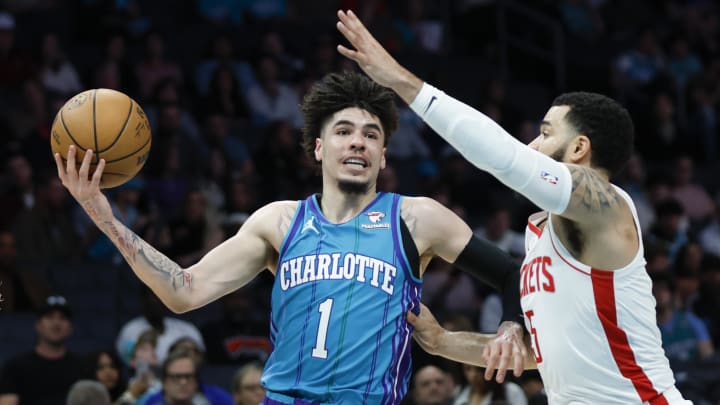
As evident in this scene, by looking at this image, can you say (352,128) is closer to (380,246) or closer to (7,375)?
(380,246)

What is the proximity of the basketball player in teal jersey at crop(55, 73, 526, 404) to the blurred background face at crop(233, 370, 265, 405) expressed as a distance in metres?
3.24

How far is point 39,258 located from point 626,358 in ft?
27.9

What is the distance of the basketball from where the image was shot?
5547 millimetres

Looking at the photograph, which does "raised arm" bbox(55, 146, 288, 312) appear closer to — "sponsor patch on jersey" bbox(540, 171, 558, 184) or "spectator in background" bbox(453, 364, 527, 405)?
"sponsor patch on jersey" bbox(540, 171, 558, 184)

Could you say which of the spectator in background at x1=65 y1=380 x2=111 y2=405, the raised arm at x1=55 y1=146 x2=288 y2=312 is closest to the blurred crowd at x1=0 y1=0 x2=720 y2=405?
the spectator in background at x1=65 y1=380 x2=111 y2=405

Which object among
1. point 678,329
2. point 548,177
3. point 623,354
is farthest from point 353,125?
point 678,329

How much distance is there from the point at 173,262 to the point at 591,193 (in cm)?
218

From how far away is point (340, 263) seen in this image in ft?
18.6

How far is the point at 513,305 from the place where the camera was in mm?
5711

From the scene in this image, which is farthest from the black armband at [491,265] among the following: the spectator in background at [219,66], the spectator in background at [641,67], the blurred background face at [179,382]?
the spectator in background at [641,67]

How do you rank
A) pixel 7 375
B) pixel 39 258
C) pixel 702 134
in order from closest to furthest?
pixel 7 375 < pixel 39 258 < pixel 702 134

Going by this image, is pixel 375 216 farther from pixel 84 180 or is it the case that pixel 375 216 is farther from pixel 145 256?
pixel 84 180

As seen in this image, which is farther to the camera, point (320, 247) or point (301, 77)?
point (301, 77)

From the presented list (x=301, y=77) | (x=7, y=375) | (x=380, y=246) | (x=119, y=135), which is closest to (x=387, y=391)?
(x=380, y=246)
